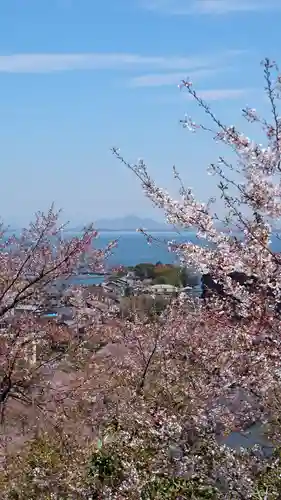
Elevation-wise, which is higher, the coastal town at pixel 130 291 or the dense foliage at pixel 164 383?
the coastal town at pixel 130 291

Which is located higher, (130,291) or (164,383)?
(130,291)

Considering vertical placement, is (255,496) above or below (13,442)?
below

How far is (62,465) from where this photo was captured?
5.98 m

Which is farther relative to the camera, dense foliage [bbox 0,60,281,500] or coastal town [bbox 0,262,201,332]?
coastal town [bbox 0,262,201,332]

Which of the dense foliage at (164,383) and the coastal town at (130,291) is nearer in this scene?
the dense foliage at (164,383)

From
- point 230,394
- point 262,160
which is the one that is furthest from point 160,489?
point 262,160

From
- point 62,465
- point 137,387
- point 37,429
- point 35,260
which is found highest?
point 35,260

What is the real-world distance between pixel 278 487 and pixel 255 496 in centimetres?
36

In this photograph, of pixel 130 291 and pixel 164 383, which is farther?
pixel 130 291

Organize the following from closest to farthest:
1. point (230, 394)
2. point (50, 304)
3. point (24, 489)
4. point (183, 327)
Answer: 1. point (230, 394)
2. point (24, 489)
3. point (50, 304)
4. point (183, 327)

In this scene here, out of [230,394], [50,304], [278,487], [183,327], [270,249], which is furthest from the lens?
[183,327]

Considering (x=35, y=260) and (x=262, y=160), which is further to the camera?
(x=35, y=260)

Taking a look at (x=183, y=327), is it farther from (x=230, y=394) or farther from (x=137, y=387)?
(x=230, y=394)

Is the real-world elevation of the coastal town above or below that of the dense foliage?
above
